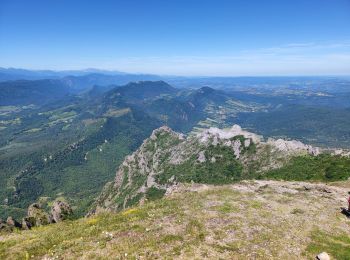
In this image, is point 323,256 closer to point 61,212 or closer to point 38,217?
point 38,217

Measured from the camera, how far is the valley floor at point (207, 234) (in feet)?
123

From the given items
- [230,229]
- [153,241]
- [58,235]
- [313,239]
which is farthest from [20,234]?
[313,239]

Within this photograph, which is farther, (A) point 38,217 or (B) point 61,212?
(B) point 61,212

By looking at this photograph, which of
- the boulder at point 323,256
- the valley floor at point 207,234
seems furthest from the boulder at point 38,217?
the boulder at point 323,256

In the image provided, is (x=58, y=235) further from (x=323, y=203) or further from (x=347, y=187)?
(x=347, y=187)

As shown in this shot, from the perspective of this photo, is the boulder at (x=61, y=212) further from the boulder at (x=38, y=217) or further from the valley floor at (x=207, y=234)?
the valley floor at (x=207, y=234)

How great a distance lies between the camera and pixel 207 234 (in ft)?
138

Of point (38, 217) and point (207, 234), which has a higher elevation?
point (207, 234)

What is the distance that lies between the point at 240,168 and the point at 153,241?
526 feet

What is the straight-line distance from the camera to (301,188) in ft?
242

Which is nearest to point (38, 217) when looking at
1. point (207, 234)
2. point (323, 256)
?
point (207, 234)

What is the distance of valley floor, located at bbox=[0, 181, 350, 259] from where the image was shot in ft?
123

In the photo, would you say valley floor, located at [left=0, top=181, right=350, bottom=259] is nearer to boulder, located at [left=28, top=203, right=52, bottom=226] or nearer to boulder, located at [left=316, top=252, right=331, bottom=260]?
boulder, located at [left=316, top=252, right=331, bottom=260]

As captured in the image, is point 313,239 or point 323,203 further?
point 323,203
